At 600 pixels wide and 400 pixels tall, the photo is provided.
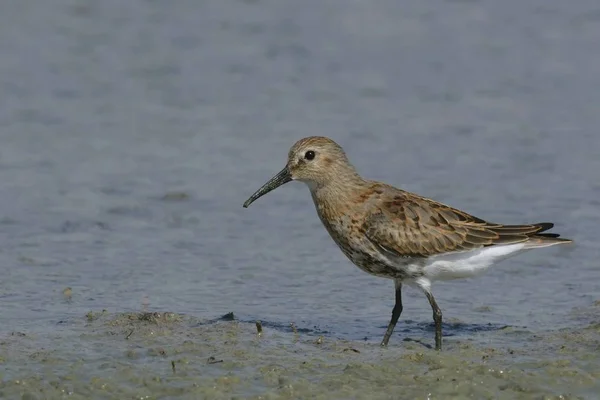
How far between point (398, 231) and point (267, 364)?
1.48m

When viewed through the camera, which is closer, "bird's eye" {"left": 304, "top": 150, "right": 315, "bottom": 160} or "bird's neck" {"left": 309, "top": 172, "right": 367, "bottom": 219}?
"bird's neck" {"left": 309, "top": 172, "right": 367, "bottom": 219}

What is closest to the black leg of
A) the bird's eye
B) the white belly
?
the white belly

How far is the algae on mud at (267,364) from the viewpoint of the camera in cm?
769

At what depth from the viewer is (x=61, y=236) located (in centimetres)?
1133

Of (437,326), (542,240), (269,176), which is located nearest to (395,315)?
(437,326)

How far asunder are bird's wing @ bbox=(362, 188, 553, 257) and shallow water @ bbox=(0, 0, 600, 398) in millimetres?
737

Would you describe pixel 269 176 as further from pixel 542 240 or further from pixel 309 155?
pixel 542 240

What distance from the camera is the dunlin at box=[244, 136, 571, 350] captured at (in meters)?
8.90

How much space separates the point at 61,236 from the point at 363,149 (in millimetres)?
3792

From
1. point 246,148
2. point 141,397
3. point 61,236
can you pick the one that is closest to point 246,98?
point 246,148

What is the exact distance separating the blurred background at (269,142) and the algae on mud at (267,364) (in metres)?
0.54

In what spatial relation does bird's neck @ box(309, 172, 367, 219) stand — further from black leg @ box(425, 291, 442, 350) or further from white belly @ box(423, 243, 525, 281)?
black leg @ box(425, 291, 442, 350)

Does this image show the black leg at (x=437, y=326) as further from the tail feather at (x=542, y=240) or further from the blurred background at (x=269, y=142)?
the tail feather at (x=542, y=240)

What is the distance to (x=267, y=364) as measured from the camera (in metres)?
8.17
